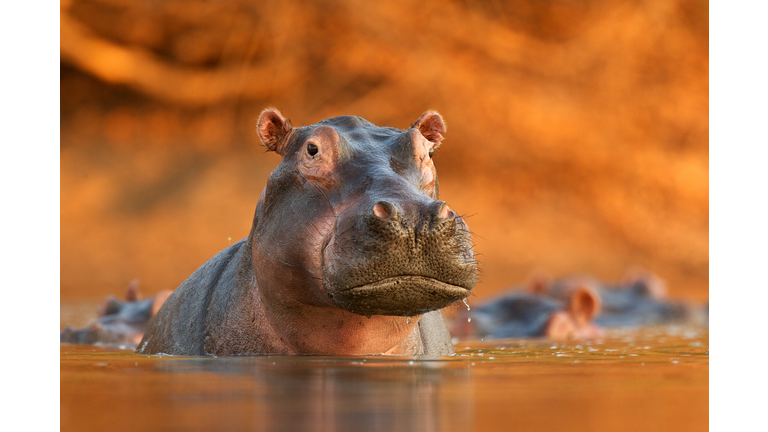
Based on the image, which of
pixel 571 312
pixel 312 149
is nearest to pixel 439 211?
pixel 312 149

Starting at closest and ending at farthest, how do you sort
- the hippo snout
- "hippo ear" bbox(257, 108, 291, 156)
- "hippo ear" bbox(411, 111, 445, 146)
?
the hippo snout → "hippo ear" bbox(257, 108, 291, 156) → "hippo ear" bbox(411, 111, 445, 146)

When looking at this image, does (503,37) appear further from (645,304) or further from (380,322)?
(380,322)

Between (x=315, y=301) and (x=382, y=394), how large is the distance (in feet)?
4.23

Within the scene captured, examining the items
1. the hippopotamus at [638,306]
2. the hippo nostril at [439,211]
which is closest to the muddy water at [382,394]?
the hippo nostril at [439,211]

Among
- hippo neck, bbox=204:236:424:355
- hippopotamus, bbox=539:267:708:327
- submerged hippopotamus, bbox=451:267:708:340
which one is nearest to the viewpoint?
hippo neck, bbox=204:236:424:355

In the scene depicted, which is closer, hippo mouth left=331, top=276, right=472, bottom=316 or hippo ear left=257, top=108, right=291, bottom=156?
hippo mouth left=331, top=276, right=472, bottom=316

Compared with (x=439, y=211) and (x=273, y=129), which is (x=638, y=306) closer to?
(x=273, y=129)

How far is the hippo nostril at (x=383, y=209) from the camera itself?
3461 mm

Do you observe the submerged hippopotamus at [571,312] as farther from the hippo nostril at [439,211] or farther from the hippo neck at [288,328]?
the hippo nostril at [439,211]

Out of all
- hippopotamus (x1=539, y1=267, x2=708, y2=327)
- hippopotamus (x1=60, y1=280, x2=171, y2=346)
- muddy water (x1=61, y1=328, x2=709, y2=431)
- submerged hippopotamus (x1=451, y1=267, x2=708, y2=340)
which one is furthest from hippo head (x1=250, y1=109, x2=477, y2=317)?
hippopotamus (x1=539, y1=267, x2=708, y2=327)

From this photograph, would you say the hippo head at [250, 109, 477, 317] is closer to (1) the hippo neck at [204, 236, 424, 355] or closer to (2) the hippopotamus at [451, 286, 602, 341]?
(1) the hippo neck at [204, 236, 424, 355]

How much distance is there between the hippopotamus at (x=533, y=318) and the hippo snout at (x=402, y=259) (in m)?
3.79

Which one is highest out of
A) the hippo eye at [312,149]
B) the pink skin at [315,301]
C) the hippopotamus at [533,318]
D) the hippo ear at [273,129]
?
the hippo ear at [273,129]

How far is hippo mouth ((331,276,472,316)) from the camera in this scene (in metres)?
3.50
